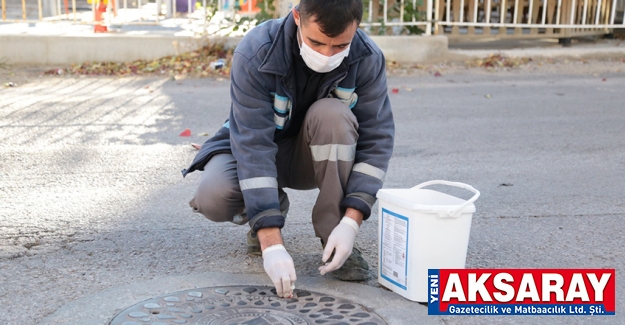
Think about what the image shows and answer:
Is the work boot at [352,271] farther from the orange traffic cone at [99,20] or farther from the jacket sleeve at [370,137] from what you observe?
the orange traffic cone at [99,20]

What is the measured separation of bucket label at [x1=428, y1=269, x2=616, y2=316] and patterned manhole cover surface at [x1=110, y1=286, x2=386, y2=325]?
26cm

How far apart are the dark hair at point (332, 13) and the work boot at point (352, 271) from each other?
0.90 metres

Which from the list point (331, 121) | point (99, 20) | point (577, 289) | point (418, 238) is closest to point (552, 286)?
point (577, 289)

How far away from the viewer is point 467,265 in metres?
2.96

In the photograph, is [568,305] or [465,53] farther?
[465,53]

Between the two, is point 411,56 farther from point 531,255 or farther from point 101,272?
point 101,272

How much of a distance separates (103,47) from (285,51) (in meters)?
5.89

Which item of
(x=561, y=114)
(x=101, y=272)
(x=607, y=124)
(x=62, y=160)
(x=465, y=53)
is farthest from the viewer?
(x=465, y=53)

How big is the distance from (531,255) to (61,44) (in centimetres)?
636

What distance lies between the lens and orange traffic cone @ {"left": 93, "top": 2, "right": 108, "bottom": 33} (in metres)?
8.70

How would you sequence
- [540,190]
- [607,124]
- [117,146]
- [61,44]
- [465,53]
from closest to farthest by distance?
[540,190], [117,146], [607,124], [61,44], [465,53]

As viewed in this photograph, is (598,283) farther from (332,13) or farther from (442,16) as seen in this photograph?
(442,16)

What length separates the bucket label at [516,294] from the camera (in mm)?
2535

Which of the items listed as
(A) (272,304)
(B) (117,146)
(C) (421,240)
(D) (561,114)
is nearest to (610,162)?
(D) (561,114)
